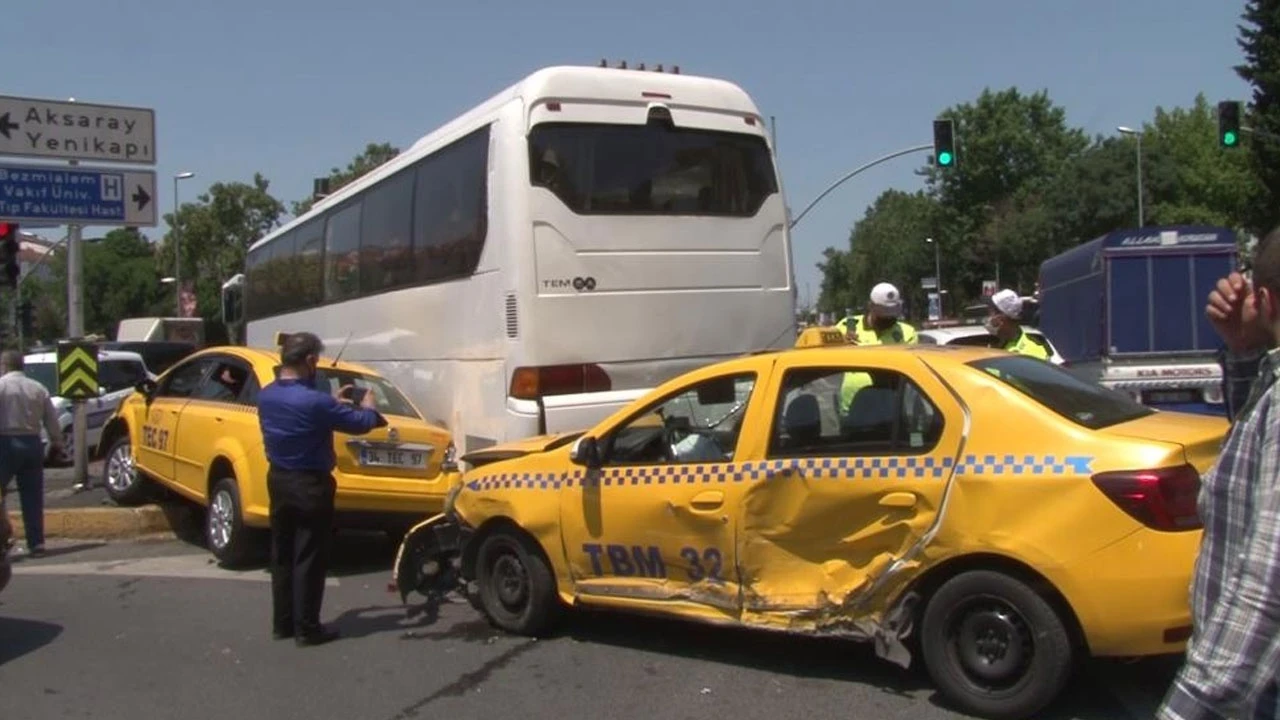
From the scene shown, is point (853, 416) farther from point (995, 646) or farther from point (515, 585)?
point (515, 585)

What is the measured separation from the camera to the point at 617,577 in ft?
20.8

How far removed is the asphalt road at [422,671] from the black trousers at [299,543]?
220 millimetres

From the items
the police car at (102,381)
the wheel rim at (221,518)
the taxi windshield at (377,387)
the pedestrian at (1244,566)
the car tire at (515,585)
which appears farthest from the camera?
the police car at (102,381)

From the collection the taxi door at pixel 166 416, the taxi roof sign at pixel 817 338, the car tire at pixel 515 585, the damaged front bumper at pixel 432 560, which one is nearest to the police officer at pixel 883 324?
the taxi roof sign at pixel 817 338

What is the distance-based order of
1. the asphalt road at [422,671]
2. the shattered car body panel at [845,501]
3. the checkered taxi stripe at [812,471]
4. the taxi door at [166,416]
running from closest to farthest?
the shattered car body panel at [845,501], the checkered taxi stripe at [812,471], the asphalt road at [422,671], the taxi door at [166,416]

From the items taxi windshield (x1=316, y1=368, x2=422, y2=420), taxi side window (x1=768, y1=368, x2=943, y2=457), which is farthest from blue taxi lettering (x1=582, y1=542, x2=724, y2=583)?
taxi windshield (x1=316, y1=368, x2=422, y2=420)

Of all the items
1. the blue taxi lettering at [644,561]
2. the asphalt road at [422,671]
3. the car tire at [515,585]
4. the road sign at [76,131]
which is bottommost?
the asphalt road at [422,671]

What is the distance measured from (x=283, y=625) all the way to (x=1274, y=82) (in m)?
44.2

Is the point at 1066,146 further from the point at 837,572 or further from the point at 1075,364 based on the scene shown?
the point at 837,572

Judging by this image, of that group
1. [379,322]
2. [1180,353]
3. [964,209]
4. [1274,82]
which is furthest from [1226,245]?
[964,209]

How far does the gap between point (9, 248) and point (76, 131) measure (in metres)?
2.77

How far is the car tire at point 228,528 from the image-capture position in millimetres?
8883

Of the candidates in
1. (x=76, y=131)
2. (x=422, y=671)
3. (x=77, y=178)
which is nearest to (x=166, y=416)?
(x=77, y=178)

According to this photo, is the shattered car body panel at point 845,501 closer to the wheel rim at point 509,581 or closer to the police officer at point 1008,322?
the wheel rim at point 509,581
